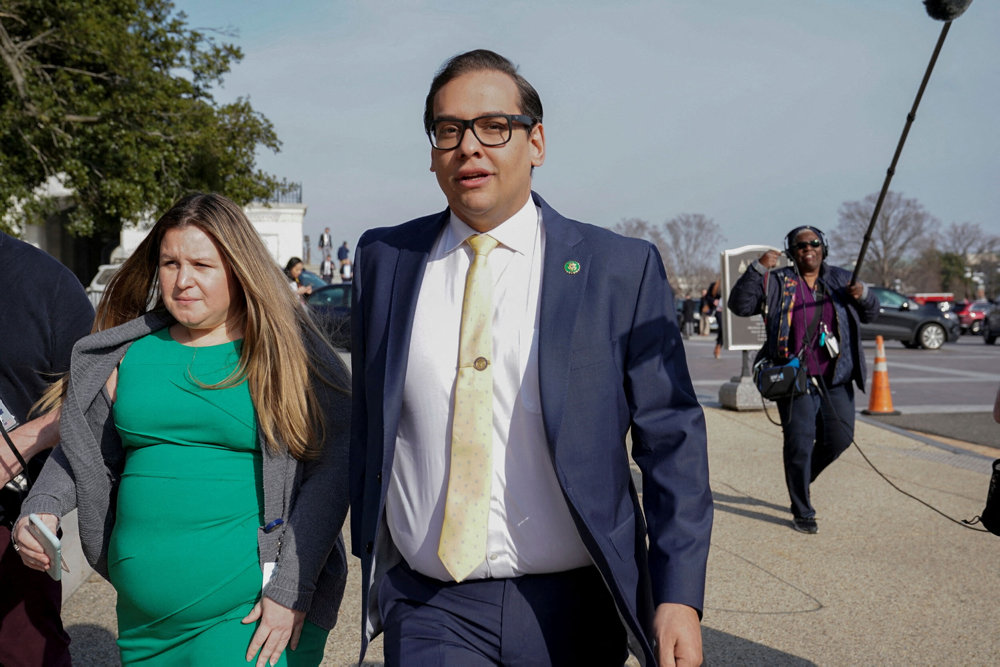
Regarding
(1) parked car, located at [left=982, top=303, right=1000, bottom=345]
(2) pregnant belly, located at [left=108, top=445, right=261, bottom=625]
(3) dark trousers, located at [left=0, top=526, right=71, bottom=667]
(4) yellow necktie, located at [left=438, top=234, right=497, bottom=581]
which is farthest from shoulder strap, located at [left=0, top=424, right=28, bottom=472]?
(1) parked car, located at [left=982, top=303, right=1000, bottom=345]

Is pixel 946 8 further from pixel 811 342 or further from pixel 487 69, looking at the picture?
pixel 811 342

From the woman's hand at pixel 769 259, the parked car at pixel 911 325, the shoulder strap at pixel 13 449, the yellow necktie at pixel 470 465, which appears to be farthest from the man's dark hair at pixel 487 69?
the parked car at pixel 911 325

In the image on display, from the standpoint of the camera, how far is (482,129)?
2145mm

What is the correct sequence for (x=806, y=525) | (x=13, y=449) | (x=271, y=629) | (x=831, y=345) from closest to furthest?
1. (x=271, y=629)
2. (x=13, y=449)
3. (x=831, y=345)
4. (x=806, y=525)

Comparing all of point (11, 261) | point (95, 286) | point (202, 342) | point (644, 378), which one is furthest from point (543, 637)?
point (95, 286)

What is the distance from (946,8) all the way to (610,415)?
1.83 m

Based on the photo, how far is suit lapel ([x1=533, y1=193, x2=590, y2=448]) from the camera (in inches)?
77.9

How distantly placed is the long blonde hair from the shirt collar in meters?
0.54

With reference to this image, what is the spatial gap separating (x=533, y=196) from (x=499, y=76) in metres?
0.33

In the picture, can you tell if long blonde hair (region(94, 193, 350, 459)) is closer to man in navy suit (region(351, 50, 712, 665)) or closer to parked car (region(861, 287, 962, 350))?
man in navy suit (region(351, 50, 712, 665))

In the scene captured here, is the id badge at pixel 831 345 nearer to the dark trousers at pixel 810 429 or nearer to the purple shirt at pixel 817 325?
the purple shirt at pixel 817 325

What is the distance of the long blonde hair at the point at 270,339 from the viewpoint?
2391mm

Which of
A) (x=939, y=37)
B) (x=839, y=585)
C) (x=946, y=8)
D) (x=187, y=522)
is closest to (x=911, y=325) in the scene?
(x=839, y=585)

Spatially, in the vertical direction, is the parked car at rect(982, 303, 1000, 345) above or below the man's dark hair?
below
